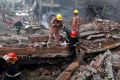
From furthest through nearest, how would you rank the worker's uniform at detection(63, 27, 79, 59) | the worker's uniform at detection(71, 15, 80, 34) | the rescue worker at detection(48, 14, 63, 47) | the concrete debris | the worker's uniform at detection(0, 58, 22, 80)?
the worker's uniform at detection(71, 15, 80, 34) < the rescue worker at detection(48, 14, 63, 47) < the worker's uniform at detection(63, 27, 79, 59) < the concrete debris < the worker's uniform at detection(0, 58, 22, 80)

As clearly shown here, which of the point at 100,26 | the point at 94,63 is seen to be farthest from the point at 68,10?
the point at 94,63

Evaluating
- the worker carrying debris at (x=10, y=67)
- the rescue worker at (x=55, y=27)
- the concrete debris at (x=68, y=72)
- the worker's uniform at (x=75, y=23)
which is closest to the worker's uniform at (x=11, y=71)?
the worker carrying debris at (x=10, y=67)

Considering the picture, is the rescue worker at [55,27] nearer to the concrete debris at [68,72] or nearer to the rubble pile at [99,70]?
the concrete debris at [68,72]

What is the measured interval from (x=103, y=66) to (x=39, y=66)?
2.69 m

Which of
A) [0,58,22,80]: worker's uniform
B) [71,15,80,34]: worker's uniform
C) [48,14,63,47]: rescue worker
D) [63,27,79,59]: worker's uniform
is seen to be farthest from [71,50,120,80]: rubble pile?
[0,58,22,80]: worker's uniform

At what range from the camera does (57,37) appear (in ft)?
46.3

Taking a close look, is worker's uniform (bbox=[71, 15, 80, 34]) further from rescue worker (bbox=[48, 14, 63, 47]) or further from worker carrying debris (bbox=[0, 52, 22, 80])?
worker carrying debris (bbox=[0, 52, 22, 80])

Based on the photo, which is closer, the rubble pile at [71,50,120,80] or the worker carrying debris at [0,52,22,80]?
the worker carrying debris at [0,52,22,80]

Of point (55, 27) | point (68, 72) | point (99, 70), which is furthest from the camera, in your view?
point (55, 27)

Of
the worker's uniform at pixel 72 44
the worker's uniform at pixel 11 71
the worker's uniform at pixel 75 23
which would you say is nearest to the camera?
the worker's uniform at pixel 11 71

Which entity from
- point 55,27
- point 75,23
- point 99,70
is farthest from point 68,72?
point 75,23

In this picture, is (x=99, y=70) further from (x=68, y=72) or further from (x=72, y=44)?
(x=72, y=44)

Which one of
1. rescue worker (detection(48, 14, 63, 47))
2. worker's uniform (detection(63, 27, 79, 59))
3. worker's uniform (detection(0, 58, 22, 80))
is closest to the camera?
worker's uniform (detection(0, 58, 22, 80))

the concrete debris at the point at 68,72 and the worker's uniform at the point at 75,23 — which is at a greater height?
the worker's uniform at the point at 75,23
